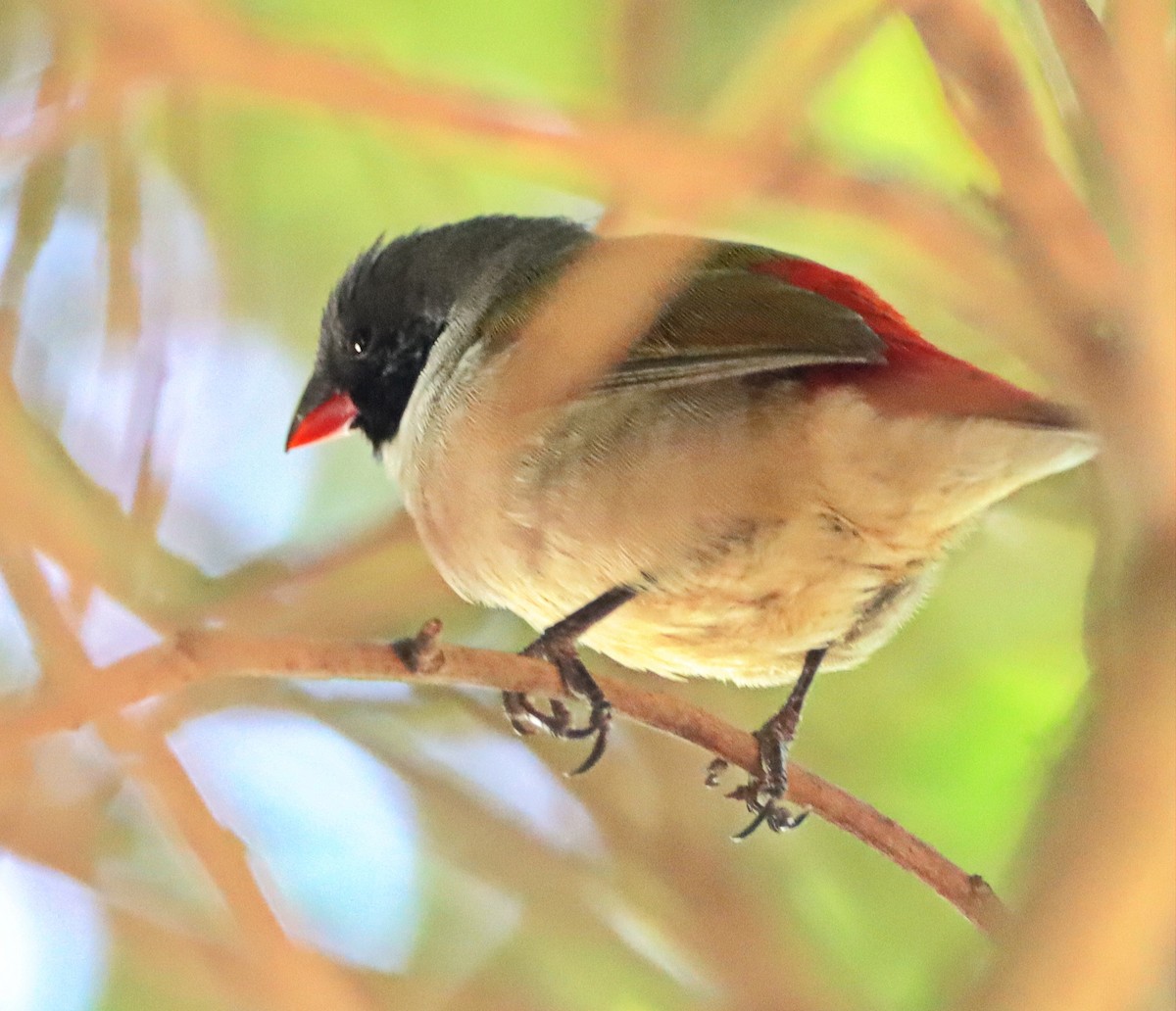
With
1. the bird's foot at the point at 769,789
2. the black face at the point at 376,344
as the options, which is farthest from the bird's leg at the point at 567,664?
the black face at the point at 376,344

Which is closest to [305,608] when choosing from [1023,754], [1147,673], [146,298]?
[146,298]

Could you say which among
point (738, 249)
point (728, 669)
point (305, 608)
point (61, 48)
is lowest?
point (728, 669)

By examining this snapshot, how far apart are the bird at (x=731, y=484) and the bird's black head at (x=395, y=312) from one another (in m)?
0.39

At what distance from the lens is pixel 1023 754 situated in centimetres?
342

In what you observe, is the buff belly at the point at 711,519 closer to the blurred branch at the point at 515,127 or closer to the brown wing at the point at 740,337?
the brown wing at the point at 740,337

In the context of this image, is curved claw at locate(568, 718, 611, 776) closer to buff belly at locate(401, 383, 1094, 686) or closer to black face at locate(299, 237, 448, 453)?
buff belly at locate(401, 383, 1094, 686)

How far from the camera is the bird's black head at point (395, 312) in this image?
3.40m

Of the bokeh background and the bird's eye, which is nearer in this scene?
the bokeh background

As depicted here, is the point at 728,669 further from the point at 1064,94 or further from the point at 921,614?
the point at 1064,94

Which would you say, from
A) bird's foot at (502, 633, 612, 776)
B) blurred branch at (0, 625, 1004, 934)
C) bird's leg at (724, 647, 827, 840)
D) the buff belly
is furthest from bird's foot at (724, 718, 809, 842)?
bird's foot at (502, 633, 612, 776)

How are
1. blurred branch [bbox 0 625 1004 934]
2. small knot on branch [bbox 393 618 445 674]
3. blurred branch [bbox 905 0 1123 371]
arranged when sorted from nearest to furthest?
blurred branch [bbox 905 0 1123 371]
blurred branch [bbox 0 625 1004 934]
small knot on branch [bbox 393 618 445 674]

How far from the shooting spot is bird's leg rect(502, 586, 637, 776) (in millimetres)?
2672

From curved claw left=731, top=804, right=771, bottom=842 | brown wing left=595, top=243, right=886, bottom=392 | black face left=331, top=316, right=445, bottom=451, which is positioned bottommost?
curved claw left=731, top=804, right=771, bottom=842

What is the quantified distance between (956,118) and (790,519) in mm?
1143
